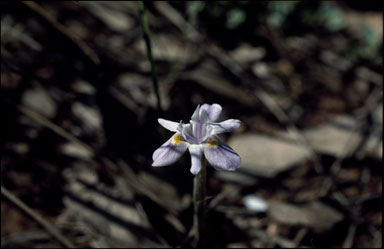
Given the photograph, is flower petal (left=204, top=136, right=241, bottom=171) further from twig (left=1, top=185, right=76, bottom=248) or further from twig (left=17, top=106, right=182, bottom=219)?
twig (left=1, top=185, right=76, bottom=248)

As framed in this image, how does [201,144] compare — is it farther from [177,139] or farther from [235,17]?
[235,17]

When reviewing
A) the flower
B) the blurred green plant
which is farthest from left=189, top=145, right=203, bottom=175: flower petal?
the blurred green plant

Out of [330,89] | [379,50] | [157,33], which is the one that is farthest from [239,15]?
[379,50]

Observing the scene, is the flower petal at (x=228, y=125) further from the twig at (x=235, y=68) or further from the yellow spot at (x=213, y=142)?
the twig at (x=235, y=68)

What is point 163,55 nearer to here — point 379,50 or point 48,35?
point 48,35

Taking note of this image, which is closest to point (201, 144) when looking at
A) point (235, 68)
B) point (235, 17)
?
point (235, 68)

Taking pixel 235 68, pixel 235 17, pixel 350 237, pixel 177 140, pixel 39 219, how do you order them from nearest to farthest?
1. pixel 177 140
2. pixel 39 219
3. pixel 350 237
4. pixel 235 68
5. pixel 235 17

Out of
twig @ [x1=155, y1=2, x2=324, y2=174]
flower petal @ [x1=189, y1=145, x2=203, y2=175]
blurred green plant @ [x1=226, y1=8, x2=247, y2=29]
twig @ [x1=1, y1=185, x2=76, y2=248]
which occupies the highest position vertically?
blurred green plant @ [x1=226, y1=8, x2=247, y2=29]
